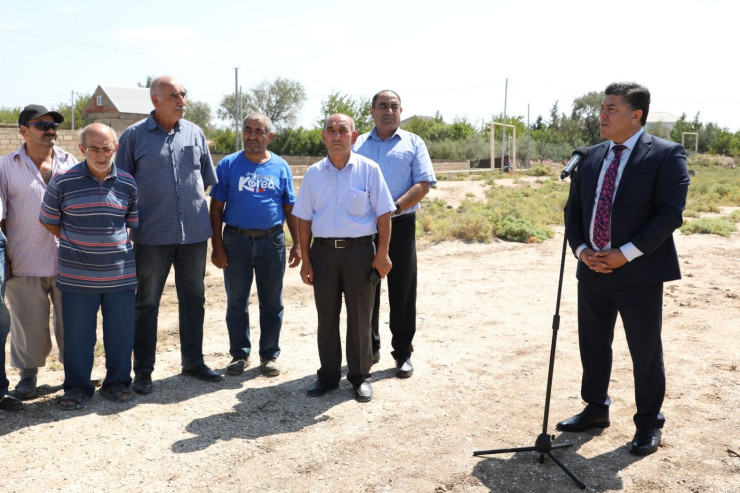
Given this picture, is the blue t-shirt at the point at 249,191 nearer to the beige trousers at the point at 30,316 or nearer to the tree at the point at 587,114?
the beige trousers at the point at 30,316

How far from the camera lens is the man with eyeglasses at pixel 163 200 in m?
4.60

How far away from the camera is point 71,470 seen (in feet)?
11.6

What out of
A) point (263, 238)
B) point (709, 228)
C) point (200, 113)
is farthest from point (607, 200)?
point (200, 113)

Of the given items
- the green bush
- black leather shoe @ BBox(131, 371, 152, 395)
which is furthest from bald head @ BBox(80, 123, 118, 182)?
the green bush

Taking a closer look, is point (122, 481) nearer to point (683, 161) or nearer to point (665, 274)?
point (665, 274)

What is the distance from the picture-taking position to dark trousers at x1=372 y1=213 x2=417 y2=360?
507 centimetres

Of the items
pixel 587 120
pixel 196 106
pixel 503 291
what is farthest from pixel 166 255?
pixel 196 106

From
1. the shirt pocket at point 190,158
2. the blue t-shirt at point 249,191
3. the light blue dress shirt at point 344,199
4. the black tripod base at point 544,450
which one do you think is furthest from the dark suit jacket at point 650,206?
the shirt pocket at point 190,158

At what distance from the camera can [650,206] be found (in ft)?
12.2

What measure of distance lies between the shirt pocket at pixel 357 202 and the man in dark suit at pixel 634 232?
1423 mm

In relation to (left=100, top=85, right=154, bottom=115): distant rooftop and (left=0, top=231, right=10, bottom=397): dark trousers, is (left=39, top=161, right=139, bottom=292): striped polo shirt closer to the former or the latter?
(left=0, top=231, right=10, bottom=397): dark trousers

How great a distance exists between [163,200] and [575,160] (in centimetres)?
282

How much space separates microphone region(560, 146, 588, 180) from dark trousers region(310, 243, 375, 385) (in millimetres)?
1513

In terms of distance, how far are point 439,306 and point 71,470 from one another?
15.8 feet
